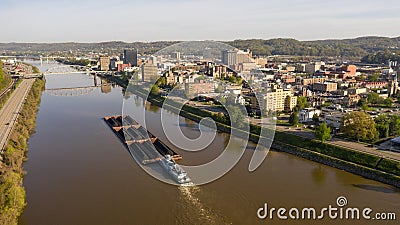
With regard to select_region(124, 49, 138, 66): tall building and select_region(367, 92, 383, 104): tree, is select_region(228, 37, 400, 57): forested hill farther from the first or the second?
select_region(367, 92, 383, 104): tree

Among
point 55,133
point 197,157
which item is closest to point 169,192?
point 197,157

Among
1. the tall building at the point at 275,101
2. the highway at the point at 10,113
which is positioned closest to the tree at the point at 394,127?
the tall building at the point at 275,101

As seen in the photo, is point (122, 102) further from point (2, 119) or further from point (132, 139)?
point (132, 139)

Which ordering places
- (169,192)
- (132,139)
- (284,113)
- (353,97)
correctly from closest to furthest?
(169,192) → (132,139) → (284,113) → (353,97)

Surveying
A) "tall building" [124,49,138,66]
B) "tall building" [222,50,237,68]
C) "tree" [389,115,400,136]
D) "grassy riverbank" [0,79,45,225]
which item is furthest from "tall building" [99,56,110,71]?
Result: "tree" [389,115,400,136]

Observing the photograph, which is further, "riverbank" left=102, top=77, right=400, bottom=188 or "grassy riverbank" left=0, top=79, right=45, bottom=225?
"riverbank" left=102, top=77, right=400, bottom=188

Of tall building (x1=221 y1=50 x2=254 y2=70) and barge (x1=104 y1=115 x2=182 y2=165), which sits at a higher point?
tall building (x1=221 y1=50 x2=254 y2=70)
